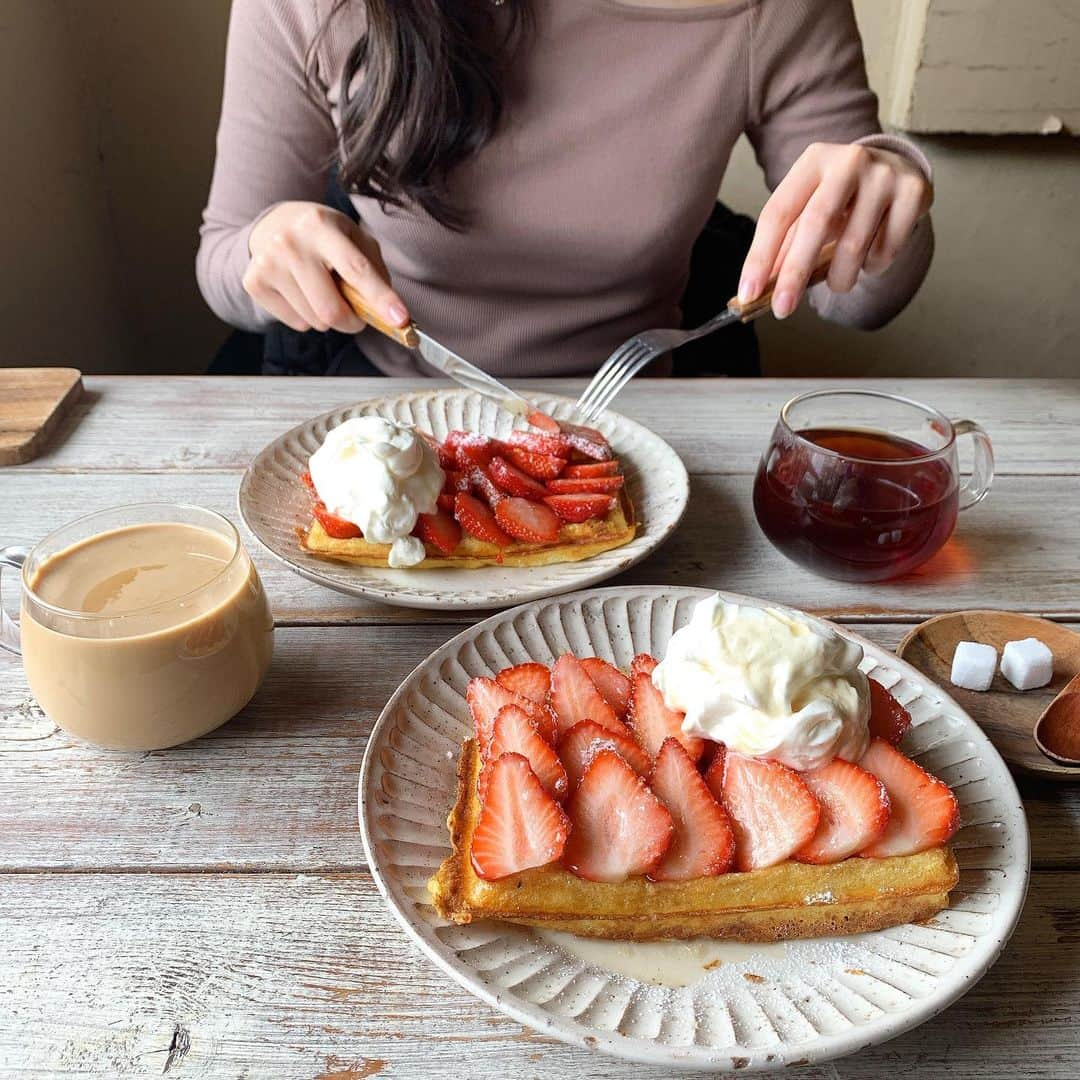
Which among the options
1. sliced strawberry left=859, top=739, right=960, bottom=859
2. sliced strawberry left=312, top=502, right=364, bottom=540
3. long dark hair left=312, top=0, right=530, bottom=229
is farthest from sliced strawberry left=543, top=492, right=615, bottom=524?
long dark hair left=312, top=0, right=530, bottom=229

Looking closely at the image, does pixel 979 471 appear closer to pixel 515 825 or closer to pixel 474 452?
pixel 474 452

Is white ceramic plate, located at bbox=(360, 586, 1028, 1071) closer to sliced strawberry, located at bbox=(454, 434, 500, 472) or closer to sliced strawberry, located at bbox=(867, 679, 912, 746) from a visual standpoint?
sliced strawberry, located at bbox=(867, 679, 912, 746)

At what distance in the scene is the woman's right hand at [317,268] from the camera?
1184mm

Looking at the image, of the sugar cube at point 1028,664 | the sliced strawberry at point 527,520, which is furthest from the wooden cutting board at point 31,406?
the sugar cube at point 1028,664

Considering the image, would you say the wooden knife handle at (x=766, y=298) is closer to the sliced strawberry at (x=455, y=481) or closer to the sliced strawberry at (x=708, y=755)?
the sliced strawberry at (x=455, y=481)

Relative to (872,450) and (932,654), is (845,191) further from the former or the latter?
(932,654)

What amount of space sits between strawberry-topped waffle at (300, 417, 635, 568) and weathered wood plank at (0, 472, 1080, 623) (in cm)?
6

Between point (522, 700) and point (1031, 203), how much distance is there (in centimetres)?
249

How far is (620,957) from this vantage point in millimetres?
614

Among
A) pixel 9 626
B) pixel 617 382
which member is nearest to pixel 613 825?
pixel 9 626

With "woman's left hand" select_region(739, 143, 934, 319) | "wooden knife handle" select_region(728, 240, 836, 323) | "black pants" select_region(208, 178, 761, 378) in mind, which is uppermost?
"woman's left hand" select_region(739, 143, 934, 319)

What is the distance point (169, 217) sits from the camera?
2.69 m

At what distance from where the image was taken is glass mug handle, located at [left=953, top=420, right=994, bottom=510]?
1.02 meters

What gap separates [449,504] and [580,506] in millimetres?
143
